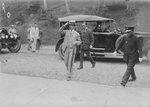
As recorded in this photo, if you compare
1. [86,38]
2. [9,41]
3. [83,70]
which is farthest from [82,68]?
[9,41]

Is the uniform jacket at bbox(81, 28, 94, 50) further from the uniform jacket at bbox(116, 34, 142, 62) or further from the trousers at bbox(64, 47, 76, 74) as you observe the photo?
the uniform jacket at bbox(116, 34, 142, 62)

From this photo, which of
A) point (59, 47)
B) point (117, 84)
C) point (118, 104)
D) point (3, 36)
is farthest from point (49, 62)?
point (118, 104)

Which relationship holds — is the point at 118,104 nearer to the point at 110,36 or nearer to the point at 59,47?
the point at 110,36

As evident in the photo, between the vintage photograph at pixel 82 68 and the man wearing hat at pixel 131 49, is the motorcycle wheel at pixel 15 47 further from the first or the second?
the man wearing hat at pixel 131 49

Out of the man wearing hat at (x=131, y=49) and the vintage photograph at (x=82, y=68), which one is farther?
the man wearing hat at (x=131, y=49)

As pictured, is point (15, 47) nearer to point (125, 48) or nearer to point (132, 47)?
point (125, 48)

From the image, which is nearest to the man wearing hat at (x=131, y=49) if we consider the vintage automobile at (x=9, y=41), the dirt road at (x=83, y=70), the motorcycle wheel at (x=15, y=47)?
the dirt road at (x=83, y=70)

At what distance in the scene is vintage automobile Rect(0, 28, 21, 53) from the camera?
15.3 meters

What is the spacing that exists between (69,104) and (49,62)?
6.07 m

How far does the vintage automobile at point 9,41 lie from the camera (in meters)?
15.3

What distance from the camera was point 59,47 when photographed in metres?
13.9

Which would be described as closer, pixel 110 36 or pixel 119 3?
pixel 110 36

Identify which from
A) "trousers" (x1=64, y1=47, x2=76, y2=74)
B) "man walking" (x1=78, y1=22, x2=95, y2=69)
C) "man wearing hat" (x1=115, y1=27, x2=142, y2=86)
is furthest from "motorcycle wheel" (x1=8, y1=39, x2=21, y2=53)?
"man wearing hat" (x1=115, y1=27, x2=142, y2=86)

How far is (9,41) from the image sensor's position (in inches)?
618
